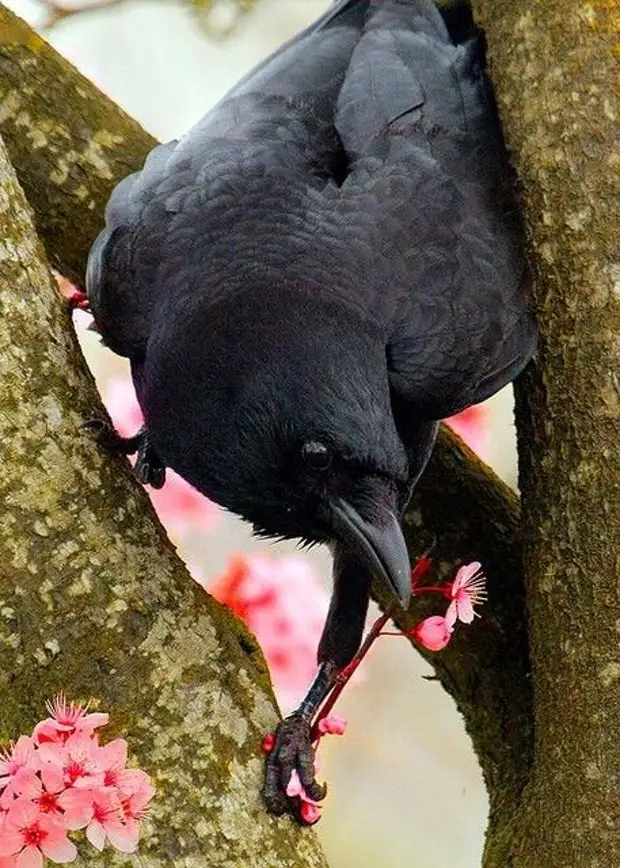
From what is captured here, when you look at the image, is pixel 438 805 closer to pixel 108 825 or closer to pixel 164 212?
pixel 164 212

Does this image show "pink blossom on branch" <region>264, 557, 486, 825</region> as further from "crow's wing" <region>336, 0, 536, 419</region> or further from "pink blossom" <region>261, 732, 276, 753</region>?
"crow's wing" <region>336, 0, 536, 419</region>

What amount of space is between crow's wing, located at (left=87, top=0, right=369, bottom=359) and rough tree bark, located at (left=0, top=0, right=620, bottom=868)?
0.94ft

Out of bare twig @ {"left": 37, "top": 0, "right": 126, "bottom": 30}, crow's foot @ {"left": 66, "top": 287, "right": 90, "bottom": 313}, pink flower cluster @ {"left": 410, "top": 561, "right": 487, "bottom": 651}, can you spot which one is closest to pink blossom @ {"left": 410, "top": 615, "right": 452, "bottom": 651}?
pink flower cluster @ {"left": 410, "top": 561, "right": 487, "bottom": 651}

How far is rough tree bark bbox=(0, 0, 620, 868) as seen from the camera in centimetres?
223

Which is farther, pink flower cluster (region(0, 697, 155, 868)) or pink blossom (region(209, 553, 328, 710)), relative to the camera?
pink blossom (region(209, 553, 328, 710))

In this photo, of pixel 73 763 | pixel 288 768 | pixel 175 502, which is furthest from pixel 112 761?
pixel 175 502

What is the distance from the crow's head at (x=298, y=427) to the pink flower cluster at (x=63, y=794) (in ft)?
2.11

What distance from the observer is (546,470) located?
2.40 metres

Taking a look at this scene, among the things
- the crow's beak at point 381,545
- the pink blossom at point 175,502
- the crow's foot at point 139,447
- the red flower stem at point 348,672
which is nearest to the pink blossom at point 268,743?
the red flower stem at point 348,672

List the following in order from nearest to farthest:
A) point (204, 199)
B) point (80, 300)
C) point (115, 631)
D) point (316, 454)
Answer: point (115, 631), point (316, 454), point (204, 199), point (80, 300)

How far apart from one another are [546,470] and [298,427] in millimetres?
527

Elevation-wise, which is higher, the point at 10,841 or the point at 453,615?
the point at 10,841

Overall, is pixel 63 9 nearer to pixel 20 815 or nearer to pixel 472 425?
pixel 472 425

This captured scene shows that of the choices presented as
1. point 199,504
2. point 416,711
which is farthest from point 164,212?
point 416,711
